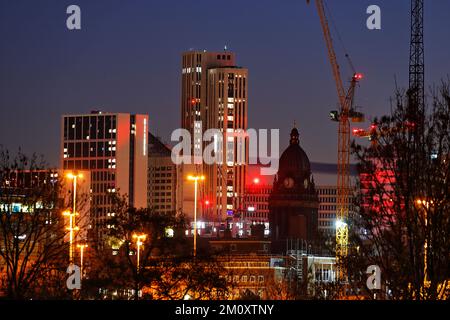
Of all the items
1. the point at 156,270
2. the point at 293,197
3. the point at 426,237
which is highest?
the point at 426,237

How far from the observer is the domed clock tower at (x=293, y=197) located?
179m

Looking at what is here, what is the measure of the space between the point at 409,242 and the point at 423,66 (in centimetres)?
4394

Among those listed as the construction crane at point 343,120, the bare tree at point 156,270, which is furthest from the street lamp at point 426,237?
the construction crane at point 343,120

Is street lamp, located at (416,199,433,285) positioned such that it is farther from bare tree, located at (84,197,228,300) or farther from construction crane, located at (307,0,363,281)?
construction crane, located at (307,0,363,281)

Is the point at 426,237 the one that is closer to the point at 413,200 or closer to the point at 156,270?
the point at 413,200

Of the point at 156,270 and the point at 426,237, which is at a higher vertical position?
the point at 426,237

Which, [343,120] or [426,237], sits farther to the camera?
[343,120]

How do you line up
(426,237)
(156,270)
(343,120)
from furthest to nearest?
(343,120)
(156,270)
(426,237)

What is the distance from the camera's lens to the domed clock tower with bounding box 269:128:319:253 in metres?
179

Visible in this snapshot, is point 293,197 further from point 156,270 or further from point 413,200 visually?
point 413,200

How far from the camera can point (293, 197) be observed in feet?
596

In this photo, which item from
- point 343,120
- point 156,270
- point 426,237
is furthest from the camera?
point 343,120

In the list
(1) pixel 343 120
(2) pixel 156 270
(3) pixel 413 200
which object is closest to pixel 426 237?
(3) pixel 413 200
